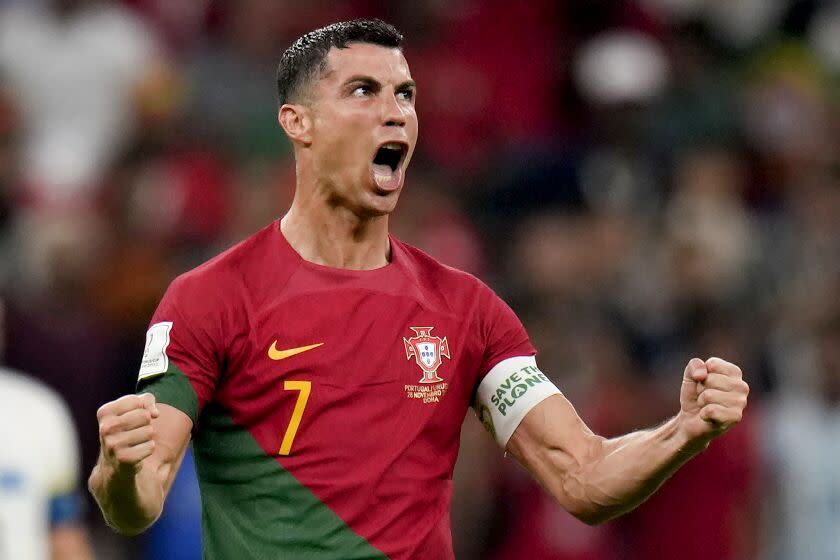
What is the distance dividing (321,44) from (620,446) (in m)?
1.54

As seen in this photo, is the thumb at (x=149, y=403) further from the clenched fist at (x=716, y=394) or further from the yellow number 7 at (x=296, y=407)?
the clenched fist at (x=716, y=394)

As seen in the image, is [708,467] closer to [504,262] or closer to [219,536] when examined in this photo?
[504,262]

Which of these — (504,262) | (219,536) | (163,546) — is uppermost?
(219,536)

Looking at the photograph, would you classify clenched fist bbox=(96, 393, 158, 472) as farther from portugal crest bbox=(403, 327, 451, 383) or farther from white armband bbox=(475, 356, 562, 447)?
white armband bbox=(475, 356, 562, 447)

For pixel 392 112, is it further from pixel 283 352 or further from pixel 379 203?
pixel 283 352

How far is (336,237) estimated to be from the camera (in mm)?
5145

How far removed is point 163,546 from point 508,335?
399 cm

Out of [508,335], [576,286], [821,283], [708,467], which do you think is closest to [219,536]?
[508,335]

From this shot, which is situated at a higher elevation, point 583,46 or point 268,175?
point 583,46

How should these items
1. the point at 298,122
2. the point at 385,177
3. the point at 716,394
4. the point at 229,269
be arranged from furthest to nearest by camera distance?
1. the point at 298,122
2. the point at 385,177
3. the point at 229,269
4. the point at 716,394

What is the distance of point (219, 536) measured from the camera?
4809 mm

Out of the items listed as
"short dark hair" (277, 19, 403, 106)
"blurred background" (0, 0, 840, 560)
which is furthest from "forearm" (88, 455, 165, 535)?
"blurred background" (0, 0, 840, 560)

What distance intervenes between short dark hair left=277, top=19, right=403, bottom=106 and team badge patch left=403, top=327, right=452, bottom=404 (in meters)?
0.87

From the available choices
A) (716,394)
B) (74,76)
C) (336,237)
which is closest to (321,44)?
(336,237)
